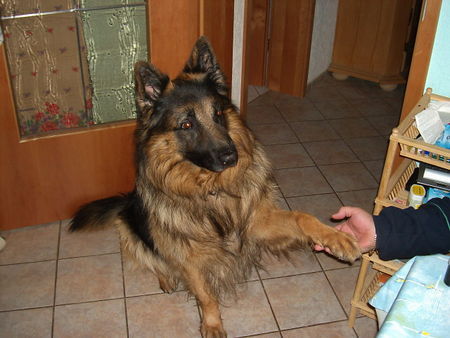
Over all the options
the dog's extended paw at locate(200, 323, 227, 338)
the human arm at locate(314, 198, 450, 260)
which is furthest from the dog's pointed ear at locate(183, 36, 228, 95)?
the dog's extended paw at locate(200, 323, 227, 338)

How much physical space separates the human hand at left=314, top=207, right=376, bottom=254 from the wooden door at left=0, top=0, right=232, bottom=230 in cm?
156

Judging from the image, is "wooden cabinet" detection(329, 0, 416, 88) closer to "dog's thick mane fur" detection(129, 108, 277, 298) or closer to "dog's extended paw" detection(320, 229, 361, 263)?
"dog's thick mane fur" detection(129, 108, 277, 298)

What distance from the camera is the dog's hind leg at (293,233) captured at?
2021 millimetres

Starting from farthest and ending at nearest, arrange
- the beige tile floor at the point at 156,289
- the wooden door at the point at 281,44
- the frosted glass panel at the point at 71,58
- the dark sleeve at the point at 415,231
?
1. the wooden door at the point at 281,44
2. the frosted glass panel at the point at 71,58
3. the beige tile floor at the point at 156,289
4. the dark sleeve at the point at 415,231

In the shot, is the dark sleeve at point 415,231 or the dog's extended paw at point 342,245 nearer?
the dark sleeve at point 415,231

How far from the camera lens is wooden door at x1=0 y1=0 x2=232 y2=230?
2.85 metres

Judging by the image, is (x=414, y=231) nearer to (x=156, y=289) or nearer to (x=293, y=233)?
(x=293, y=233)

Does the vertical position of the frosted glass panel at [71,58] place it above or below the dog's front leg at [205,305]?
above

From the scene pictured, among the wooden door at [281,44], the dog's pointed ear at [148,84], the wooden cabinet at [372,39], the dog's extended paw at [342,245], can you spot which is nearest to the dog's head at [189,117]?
the dog's pointed ear at [148,84]

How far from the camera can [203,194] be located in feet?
7.74

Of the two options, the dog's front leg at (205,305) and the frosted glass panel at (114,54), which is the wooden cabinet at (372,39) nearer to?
the frosted glass panel at (114,54)

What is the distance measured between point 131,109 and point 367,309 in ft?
6.04

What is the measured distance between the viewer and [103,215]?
9.70 ft

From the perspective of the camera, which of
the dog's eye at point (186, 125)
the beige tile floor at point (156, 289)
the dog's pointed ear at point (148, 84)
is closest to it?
the dog's pointed ear at point (148, 84)
